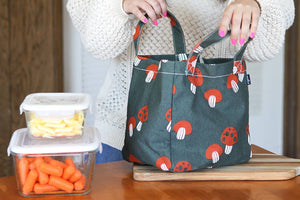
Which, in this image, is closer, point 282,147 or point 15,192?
point 15,192

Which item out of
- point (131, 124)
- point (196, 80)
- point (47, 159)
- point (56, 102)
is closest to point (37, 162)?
point (47, 159)

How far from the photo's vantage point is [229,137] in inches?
34.0

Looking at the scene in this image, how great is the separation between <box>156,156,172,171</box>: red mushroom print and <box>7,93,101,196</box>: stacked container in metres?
0.13

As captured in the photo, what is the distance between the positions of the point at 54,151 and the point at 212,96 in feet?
1.06

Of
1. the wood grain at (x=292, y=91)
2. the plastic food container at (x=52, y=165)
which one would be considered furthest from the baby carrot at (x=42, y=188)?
the wood grain at (x=292, y=91)

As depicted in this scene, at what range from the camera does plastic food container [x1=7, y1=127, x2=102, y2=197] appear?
2.41 ft

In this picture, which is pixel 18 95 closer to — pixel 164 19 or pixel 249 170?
pixel 164 19

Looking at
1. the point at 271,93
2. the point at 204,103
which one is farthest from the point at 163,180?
the point at 271,93

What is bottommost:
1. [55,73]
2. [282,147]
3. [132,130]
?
[282,147]

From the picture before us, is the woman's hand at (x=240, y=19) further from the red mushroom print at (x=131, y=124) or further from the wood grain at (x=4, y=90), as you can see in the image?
the wood grain at (x=4, y=90)

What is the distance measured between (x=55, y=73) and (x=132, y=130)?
4.15ft

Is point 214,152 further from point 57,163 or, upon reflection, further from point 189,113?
point 57,163

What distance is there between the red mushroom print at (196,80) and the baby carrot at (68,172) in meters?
0.27

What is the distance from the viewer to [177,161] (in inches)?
32.9
